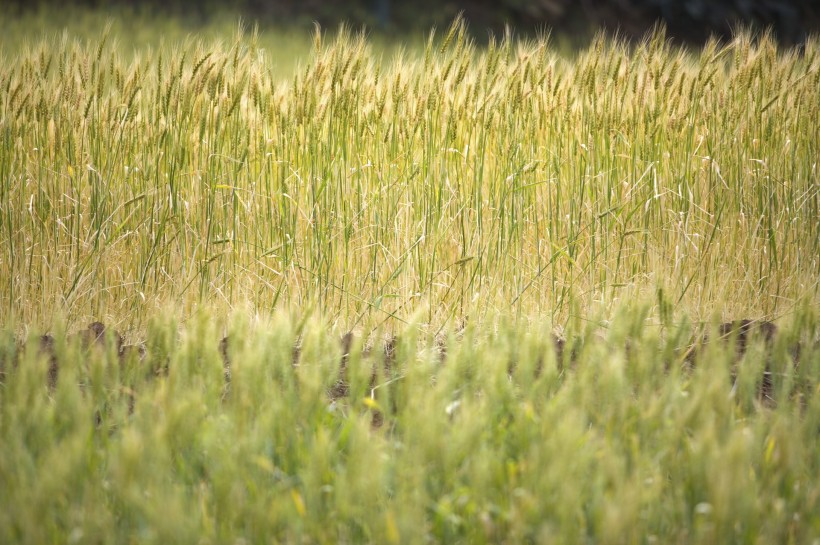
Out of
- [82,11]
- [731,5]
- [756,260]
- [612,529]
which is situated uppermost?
[731,5]

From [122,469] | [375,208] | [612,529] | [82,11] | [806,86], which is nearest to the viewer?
[612,529]

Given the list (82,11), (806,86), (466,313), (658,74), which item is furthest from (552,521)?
(82,11)

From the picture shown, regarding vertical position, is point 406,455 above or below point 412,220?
below

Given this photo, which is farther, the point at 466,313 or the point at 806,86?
the point at 806,86

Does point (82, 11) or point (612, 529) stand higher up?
point (612, 529)

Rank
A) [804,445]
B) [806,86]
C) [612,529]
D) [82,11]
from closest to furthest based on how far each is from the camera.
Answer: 1. [612,529]
2. [804,445]
3. [806,86]
4. [82,11]

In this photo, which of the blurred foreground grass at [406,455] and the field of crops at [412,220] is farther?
the field of crops at [412,220]

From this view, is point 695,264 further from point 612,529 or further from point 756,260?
point 612,529

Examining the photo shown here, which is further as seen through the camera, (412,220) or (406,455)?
(412,220)

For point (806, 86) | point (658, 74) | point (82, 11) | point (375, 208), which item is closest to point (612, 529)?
point (375, 208)

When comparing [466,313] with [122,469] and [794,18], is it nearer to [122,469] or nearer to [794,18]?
[122,469]

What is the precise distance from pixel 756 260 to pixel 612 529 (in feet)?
6.10

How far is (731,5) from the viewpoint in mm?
13281

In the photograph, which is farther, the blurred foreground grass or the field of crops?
the field of crops
